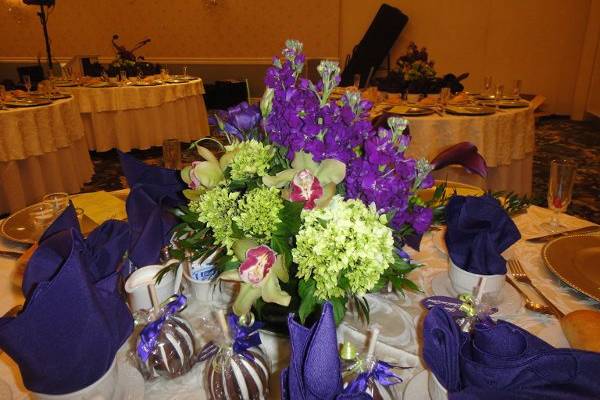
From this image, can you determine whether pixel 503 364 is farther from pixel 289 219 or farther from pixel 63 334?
pixel 63 334

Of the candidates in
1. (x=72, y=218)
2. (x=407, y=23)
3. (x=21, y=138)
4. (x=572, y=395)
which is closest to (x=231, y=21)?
(x=407, y=23)

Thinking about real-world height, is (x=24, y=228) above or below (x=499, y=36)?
below

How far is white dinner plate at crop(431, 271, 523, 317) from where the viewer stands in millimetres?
829

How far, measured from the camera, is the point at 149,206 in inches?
34.2

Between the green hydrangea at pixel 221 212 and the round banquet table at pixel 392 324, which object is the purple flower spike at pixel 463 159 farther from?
the green hydrangea at pixel 221 212

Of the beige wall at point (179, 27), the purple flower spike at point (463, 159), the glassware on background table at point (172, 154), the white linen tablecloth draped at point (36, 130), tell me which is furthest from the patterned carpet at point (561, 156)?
the beige wall at point (179, 27)

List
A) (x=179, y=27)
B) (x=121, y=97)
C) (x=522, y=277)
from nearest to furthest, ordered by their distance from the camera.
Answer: (x=522, y=277) → (x=121, y=97) → (x=179, y=27)

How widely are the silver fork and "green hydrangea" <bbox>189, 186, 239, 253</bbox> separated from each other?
0.67 metres

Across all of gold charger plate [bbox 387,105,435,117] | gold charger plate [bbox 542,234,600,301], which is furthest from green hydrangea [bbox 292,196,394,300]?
gold charger plate [bbox 387,105,435,117]

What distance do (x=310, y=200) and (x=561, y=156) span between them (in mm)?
5958

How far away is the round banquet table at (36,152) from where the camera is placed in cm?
306

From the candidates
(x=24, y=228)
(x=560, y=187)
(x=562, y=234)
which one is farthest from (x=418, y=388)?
(x=24, y=228)

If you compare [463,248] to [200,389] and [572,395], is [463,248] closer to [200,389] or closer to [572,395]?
[572,395]

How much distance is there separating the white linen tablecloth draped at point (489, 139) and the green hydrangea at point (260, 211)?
215 cm
